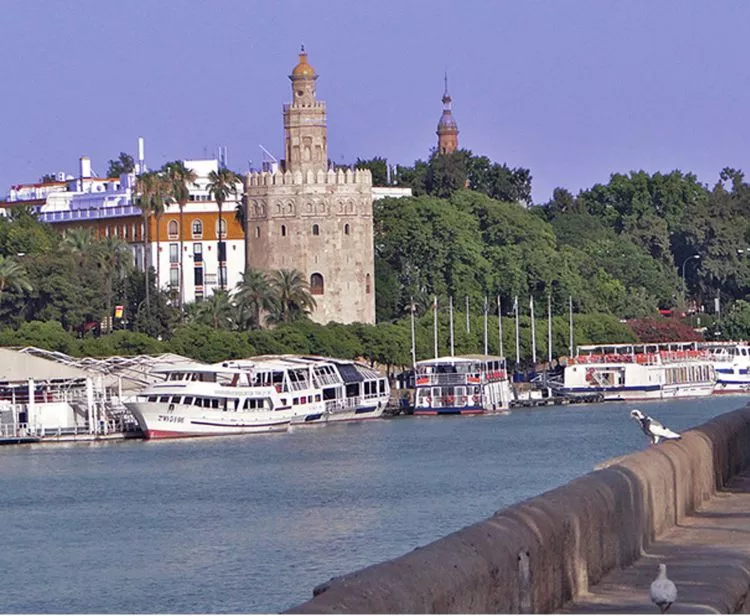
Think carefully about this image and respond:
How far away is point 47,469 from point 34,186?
324 ft

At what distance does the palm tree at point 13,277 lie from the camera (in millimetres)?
99125

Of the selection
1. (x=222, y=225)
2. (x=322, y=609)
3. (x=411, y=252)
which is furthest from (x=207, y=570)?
(x=222, y=225)

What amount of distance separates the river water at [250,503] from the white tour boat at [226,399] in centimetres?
181

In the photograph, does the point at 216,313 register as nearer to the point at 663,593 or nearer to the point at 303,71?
the point at 303,71

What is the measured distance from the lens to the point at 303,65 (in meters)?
119

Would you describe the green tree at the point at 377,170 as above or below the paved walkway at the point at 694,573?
above

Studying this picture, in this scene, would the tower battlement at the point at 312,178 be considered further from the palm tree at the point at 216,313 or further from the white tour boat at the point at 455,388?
the white tour boat at the point at 455,388

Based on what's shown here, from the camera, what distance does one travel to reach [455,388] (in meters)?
92.6

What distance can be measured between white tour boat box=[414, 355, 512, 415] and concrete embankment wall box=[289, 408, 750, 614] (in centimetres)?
7413

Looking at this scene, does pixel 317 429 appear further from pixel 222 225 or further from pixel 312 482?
pixel 222 225

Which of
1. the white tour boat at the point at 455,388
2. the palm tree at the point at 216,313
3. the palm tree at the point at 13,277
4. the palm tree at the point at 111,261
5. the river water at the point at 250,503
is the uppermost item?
the palm tree at the point at 111,261

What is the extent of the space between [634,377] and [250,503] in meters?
55.6

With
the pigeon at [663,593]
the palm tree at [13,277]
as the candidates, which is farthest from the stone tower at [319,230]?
the pigeon at [663,593]

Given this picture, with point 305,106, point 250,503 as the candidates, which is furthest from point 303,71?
point 250,503
